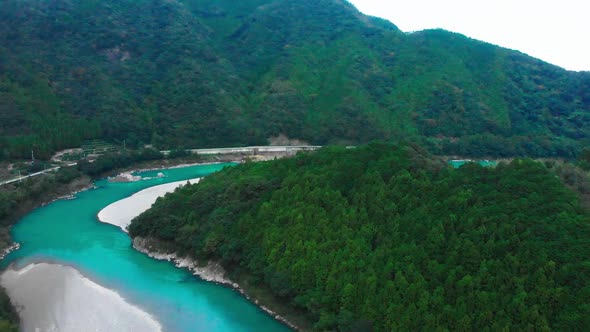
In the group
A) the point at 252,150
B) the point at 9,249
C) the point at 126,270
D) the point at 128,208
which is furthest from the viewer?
the point at 252,150

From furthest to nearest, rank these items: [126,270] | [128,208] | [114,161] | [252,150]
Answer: [252,150] → [114,161] → [128,208] → [126,270]

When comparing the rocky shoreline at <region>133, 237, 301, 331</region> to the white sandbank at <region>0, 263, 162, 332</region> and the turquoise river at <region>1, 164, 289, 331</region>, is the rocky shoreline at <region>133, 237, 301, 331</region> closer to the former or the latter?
the turquoise river at <region>1, 164, 289, 331</region>

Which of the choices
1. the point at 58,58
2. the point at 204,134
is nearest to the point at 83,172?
the point at 204,134

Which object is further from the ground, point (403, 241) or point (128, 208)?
point (403, 241)

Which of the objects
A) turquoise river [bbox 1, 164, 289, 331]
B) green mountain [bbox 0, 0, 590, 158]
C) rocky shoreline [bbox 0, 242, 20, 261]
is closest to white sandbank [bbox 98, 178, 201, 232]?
turquoise river [bbox 1, 164, 289, 331]

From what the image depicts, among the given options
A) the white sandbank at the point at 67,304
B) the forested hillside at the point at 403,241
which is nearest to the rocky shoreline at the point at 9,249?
the white sandbank at the point at 67,304

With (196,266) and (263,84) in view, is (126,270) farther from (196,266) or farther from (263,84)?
(263,84)

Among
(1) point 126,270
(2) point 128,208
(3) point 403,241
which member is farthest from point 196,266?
(2) point 128,208

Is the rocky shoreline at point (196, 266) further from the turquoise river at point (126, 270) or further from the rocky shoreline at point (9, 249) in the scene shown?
the rocky shoreline at point (9, 249)
